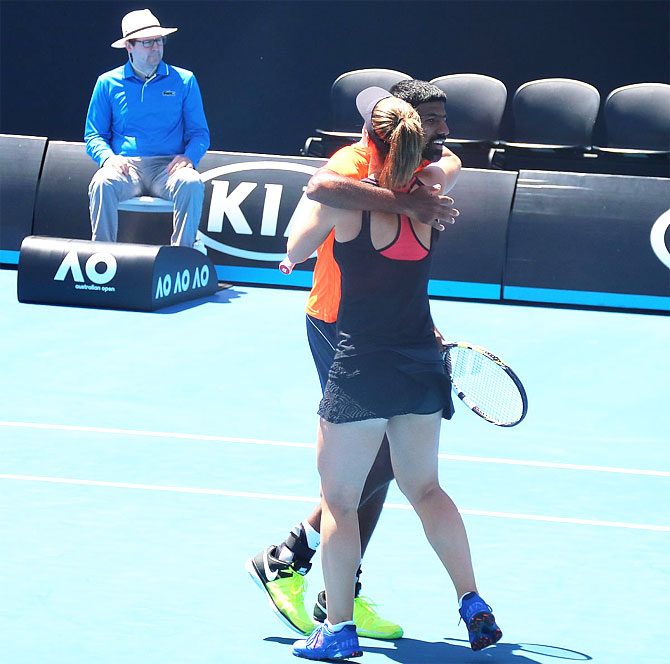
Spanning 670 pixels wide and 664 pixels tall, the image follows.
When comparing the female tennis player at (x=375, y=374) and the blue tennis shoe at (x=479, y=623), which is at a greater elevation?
the female tennis player at (x=375, y=374)

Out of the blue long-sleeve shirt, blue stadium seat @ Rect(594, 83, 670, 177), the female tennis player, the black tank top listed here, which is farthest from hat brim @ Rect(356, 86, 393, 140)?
blue stadium seat @ Rect(594, 83, 670, 177)

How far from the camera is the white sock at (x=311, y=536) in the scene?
4129 millimetres

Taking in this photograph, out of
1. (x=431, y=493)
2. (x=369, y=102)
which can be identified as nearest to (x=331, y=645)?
(x=431, y=493)

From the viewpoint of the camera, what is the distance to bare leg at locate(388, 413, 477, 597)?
3.75 metres

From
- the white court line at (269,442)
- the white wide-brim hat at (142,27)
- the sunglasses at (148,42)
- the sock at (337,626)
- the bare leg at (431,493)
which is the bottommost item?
the white court line at (269,442)

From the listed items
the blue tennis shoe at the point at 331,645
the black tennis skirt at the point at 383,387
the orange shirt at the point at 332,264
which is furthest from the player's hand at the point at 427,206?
the blue tennis shoe at the point at 331,645

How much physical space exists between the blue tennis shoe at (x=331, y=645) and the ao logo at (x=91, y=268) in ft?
19.7

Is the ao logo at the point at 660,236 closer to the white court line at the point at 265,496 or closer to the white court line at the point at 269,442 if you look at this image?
the white court line at the point at 269,442

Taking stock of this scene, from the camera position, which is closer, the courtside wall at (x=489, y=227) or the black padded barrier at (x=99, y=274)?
the black padded barrier at (x=99, y=274)

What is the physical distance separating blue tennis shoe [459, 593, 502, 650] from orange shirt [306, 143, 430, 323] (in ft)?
3.28

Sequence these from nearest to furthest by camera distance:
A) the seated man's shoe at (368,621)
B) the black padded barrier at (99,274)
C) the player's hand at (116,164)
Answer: the seated man's shoe at (368,621)
the black padded barrier at (99,274)
the player's hand at (116,164)

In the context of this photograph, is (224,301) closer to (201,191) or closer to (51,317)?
(201,191)

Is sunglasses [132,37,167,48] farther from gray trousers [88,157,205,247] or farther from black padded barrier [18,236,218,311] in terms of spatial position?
black padded barrier [18,236,218,311]

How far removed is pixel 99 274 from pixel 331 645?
20.1 ft
